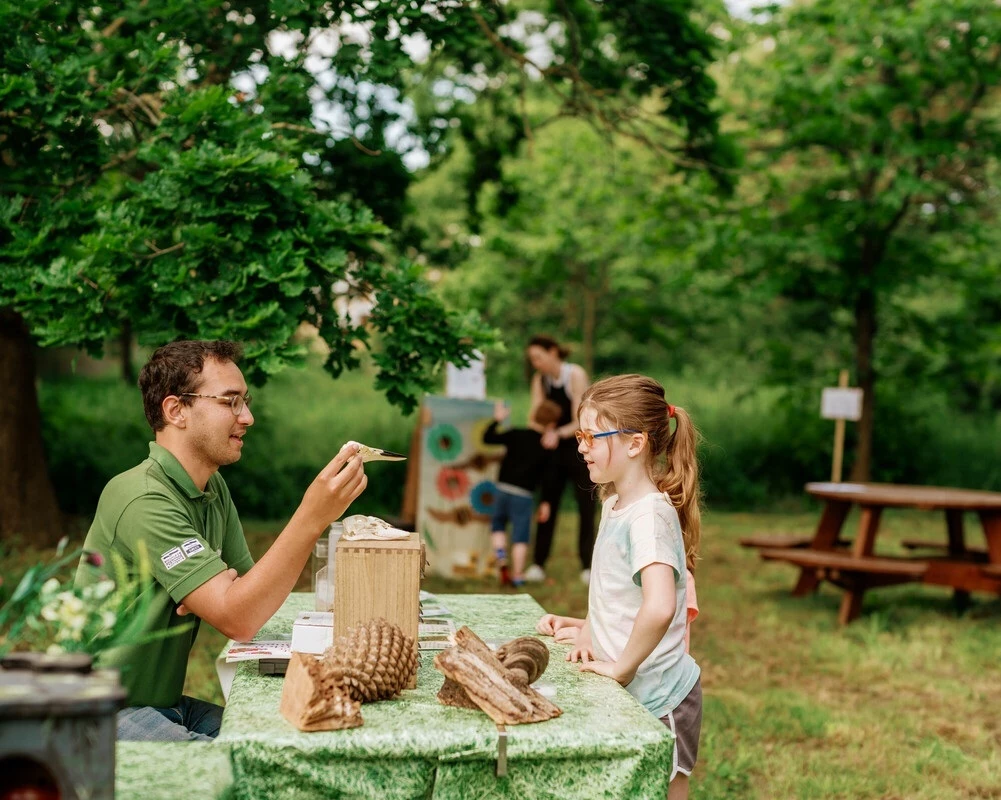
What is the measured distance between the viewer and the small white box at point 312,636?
2.37 meters

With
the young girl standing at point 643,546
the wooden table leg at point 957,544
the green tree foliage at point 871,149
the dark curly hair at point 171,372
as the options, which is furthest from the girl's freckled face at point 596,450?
the green tree foliage at point 871,149

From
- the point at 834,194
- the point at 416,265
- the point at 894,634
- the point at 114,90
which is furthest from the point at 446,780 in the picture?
the point at 834,194

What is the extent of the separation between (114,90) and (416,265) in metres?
1.48

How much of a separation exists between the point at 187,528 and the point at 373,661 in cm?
67

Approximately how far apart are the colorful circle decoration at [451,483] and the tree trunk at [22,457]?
9.89 feet

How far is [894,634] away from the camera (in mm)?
6945

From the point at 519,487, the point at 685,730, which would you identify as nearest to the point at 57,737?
the point at 685,730

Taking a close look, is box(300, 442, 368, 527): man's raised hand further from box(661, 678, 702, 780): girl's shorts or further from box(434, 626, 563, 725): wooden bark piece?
box(661, 678, 702, 780): girl's shorts

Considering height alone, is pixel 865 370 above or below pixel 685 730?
above

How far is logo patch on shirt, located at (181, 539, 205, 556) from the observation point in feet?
8.02

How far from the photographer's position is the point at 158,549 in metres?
2.45

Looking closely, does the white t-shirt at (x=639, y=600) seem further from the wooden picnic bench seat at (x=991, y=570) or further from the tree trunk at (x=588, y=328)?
the tree trunk at (x=588, y=328)

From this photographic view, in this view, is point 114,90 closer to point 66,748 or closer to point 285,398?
point 66,748

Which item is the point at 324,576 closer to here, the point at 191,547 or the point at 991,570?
the point at 191,547
